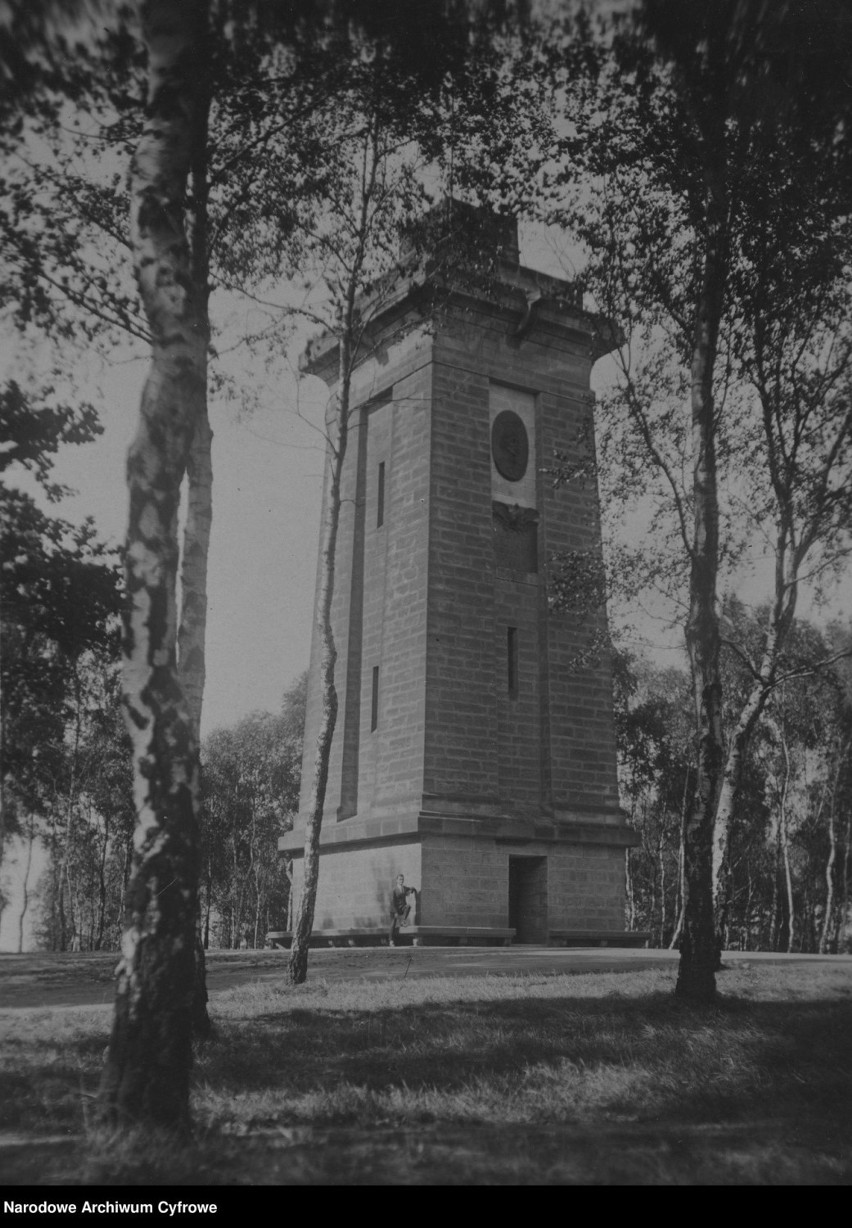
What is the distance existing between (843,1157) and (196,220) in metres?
9.09

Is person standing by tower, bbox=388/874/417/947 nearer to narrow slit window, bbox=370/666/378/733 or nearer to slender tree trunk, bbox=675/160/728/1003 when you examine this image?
narrow slit window, bbox=370/666/378/733

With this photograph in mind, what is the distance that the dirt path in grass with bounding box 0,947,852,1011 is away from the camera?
12.8 m

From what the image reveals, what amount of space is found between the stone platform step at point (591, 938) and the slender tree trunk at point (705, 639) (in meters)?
11.6

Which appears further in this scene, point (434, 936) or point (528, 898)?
point (528, 898)

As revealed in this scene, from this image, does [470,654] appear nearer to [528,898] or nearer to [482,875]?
[482,875]

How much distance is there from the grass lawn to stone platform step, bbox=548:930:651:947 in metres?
11.2

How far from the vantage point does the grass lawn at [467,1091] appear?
5434 mm

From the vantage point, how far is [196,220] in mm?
9906

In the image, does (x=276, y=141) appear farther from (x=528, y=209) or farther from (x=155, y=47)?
(x=155, y=47)

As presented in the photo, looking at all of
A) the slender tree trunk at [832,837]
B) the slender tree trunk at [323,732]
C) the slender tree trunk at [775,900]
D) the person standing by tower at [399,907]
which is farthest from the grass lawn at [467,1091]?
the slender tree trunk at [775,900]

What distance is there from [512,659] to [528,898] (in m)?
5.42

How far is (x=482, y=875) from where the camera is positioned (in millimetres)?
22172

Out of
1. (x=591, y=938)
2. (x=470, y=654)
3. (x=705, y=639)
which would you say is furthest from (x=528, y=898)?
(x=705, y=639)

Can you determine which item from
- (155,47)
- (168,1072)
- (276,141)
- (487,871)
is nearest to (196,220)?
(276,141)
